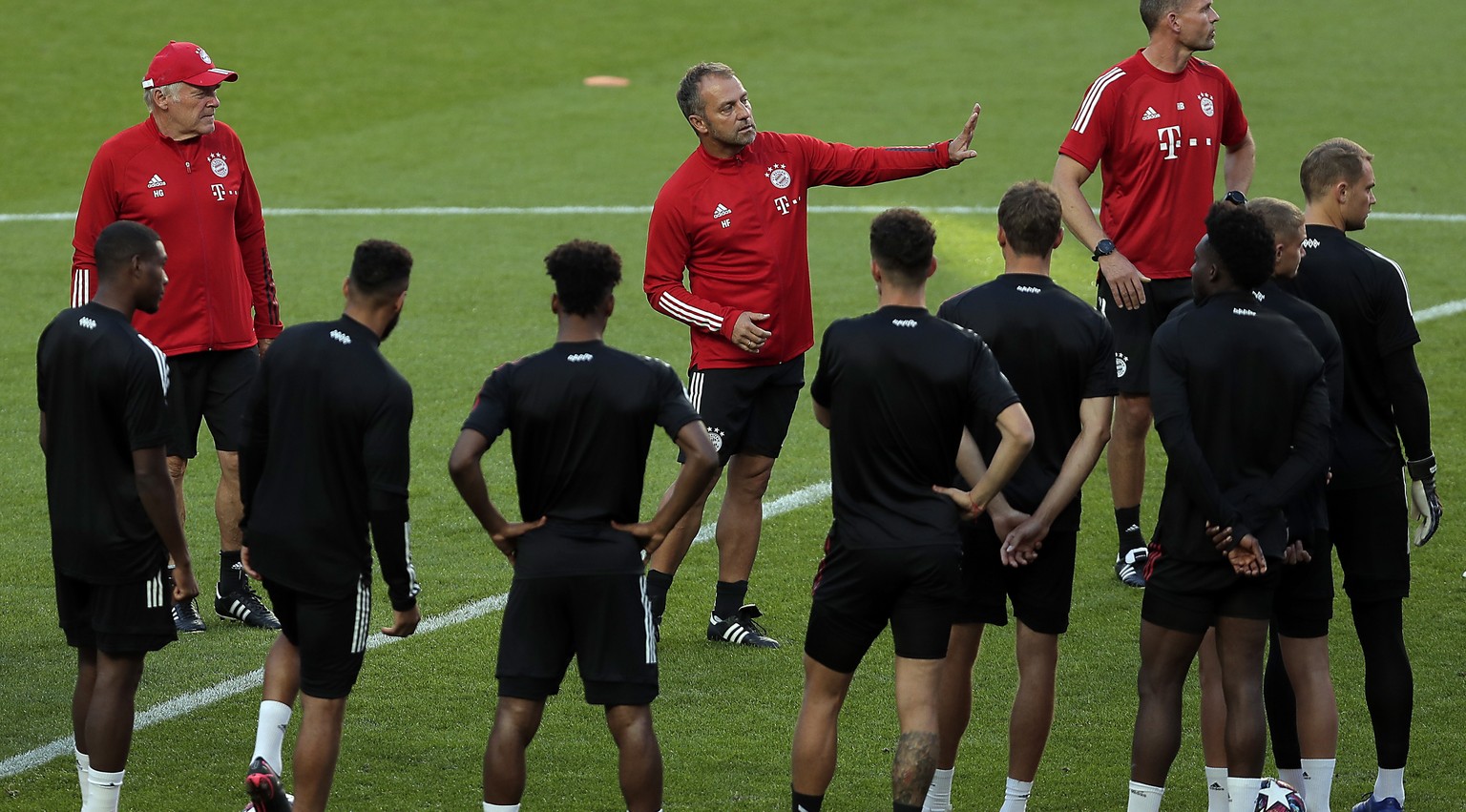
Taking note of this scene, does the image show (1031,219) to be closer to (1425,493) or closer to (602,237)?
(1425,493)

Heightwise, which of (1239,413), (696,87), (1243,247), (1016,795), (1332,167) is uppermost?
(696,87)

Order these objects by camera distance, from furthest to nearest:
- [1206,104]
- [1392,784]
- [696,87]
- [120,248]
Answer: [1206,104] < [696,87] < [1392,784] < [120,248]

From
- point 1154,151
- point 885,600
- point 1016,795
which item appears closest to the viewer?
point 885,600

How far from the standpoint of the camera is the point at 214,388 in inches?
313

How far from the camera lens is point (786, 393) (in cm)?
775

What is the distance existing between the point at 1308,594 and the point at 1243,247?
1168 mm

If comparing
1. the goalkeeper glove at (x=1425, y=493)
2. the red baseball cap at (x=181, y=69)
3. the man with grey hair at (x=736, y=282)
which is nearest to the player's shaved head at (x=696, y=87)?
the man with grey hair at (x=736, y=282)

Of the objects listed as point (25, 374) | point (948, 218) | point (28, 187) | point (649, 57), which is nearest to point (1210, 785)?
point (25, 374)

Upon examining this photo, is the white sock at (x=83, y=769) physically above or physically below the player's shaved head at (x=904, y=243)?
below

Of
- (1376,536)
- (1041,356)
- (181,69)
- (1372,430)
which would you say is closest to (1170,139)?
(1372,430)

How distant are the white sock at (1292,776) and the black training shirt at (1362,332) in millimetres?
966

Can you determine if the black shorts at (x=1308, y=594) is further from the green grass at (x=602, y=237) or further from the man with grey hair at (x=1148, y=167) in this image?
the man with grey hair at (x=1148, y=167)

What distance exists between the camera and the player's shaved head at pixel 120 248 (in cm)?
557

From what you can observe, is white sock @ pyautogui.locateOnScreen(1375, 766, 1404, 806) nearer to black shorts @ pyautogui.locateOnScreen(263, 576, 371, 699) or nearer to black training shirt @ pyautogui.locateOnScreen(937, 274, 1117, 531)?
black training shirt @ pyautogui.locateOnScreen(937, 274, 1117, 531)
